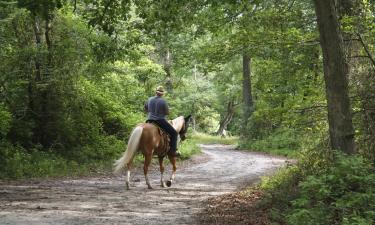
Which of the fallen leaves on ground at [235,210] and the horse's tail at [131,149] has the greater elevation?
the horse's tail at [131,149]

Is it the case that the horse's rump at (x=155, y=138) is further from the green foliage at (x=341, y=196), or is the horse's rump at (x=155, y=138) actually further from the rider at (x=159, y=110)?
the green foliage at (x=341, y=196)

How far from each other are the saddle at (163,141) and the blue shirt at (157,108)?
0.20 metres

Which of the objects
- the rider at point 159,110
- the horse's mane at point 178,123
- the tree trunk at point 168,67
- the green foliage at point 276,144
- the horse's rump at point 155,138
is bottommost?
the green foliage at point 276,144

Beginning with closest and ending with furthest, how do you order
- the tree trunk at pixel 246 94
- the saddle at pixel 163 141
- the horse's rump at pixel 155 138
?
the horse's rump at pixel 155 138, the saddle at pixel 163 141, the tree trunk at pixel 246 94

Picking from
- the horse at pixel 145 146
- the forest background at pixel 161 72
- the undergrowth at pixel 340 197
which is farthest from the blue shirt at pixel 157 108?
the undergrowth at pixel 340 197

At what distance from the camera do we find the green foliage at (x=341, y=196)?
626 centimetres

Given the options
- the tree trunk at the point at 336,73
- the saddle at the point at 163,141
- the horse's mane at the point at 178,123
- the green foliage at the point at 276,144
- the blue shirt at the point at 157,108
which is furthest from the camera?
the green foliage at the point at 276,144

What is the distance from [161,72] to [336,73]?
21.8 metres

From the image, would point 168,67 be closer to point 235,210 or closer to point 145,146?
point 145,146

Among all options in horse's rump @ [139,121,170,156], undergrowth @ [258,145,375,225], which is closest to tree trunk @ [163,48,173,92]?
horse's rump @ [139,121,170,156]

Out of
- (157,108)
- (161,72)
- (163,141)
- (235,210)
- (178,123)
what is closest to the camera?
(235,210)

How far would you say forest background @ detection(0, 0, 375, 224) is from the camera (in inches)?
331

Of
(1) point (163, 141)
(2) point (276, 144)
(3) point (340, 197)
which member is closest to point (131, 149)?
(1) point (163, 141)

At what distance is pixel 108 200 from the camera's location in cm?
1076
